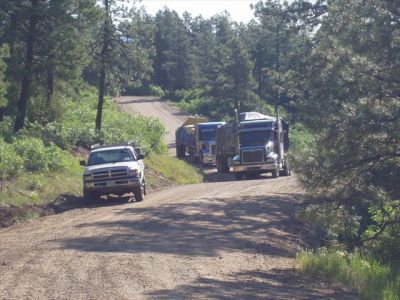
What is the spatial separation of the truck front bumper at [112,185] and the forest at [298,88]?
2767 millimetres

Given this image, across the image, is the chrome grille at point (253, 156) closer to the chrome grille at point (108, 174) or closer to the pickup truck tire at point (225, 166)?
Result: the pickup truck tire at point (225, 166)

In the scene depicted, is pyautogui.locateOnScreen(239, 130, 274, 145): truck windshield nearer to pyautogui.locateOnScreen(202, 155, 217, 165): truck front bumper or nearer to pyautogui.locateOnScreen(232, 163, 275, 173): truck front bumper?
pyautogui.locateOnScreen(232, 163, 275, 173): truck front bumper

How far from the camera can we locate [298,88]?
29.1 metres

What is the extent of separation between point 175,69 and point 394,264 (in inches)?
4106

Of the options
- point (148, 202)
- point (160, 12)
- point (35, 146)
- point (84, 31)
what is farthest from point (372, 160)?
point (160, 12)

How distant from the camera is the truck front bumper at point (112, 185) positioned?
27812 millimetres

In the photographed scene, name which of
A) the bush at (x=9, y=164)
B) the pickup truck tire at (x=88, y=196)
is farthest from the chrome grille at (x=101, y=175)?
the bush at (x=9, y=164)

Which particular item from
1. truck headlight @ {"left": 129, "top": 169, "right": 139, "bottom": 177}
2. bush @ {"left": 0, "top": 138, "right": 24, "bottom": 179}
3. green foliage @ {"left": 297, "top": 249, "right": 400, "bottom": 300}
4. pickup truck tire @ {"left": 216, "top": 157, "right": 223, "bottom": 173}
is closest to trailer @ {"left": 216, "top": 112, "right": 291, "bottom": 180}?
pickup truck tire @ {"left": 216, "top": 157, "right": 223, "bottom": 173}

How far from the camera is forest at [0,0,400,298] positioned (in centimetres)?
1705

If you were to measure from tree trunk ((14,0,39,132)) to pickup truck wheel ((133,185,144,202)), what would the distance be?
33.7 ft

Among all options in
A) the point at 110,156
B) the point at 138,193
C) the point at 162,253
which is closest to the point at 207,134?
the point at 110,156

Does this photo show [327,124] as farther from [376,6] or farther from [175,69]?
[175,69]

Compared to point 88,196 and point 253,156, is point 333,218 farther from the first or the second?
point 253,156

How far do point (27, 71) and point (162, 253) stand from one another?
21546 mm
